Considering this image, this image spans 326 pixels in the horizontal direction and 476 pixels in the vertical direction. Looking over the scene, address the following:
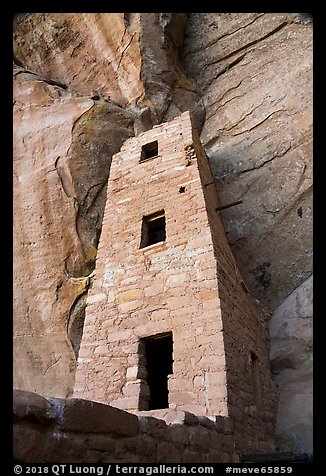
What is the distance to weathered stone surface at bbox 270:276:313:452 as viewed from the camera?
6723mm

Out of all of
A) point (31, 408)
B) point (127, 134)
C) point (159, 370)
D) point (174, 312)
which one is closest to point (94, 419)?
point (31, 408)

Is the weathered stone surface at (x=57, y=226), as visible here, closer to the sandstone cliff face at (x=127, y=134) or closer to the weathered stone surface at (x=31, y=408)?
the sandstone cliff face at (x=127, y=134)

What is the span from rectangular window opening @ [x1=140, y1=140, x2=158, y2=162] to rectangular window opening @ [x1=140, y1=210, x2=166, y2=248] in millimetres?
1432

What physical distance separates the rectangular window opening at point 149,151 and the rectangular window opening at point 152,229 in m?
1.43

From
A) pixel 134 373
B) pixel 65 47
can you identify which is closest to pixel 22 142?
pixel 65 47

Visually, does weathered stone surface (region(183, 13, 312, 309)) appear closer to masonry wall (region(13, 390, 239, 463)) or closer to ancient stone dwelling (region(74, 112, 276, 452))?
ancient stone dwelling (region(74, 112, 276, 452))

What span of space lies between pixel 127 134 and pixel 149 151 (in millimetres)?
1600

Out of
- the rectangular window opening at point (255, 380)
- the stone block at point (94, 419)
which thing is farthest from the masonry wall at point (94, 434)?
the rectangular window opening at point (255, 380)

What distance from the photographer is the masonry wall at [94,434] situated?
2604mm

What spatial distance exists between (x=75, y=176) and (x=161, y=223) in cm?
281

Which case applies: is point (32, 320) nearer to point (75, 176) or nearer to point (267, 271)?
point (75, 176)

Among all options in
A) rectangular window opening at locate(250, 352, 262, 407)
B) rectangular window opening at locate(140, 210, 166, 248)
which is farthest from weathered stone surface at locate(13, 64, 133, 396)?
rectangular window opening at locate(250, 352, 262, 407)

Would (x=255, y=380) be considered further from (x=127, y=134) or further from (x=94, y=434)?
(x=127, y=134)

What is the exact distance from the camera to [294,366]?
7523 mm
